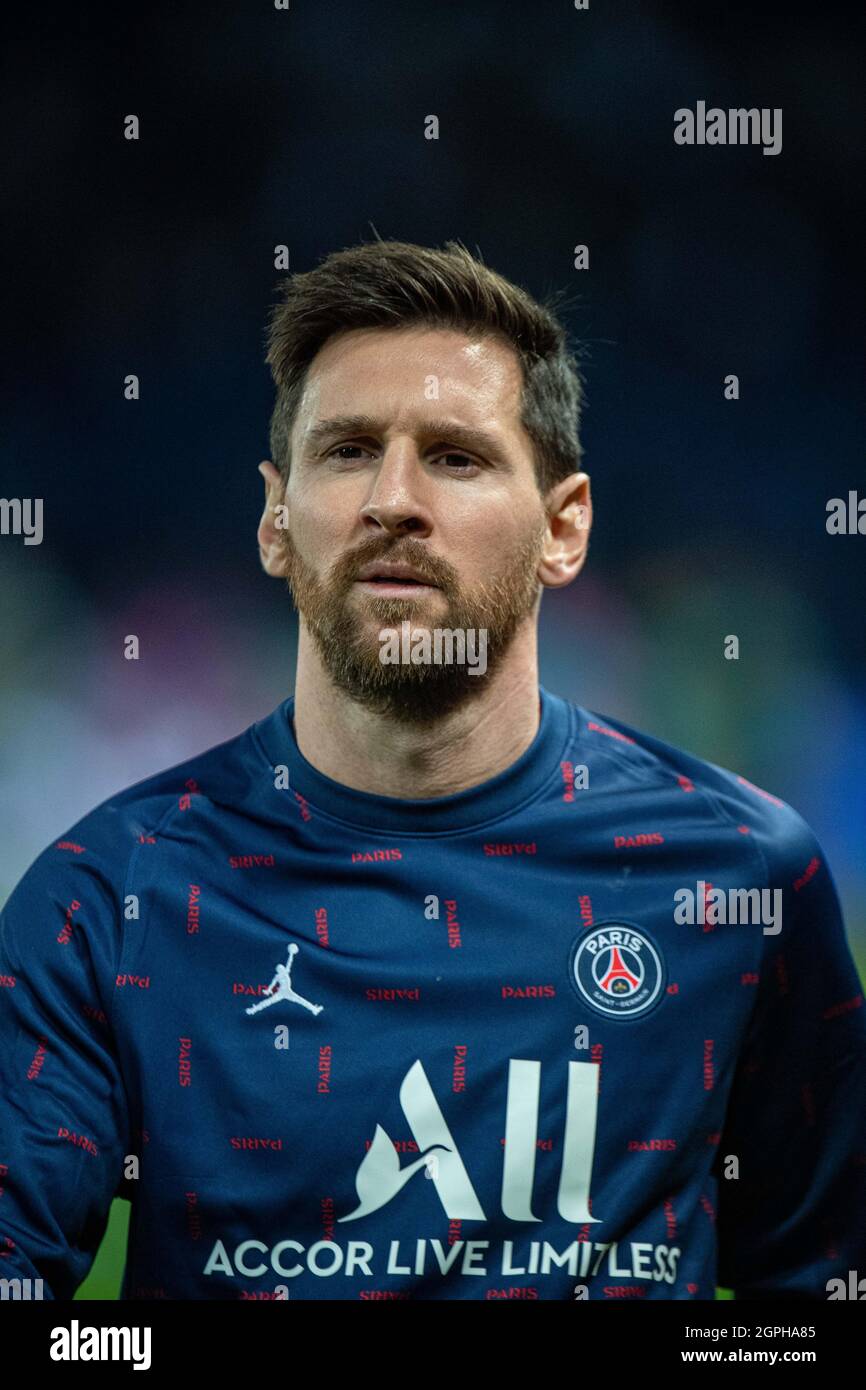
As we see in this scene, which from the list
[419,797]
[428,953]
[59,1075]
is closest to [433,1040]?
[428,953]

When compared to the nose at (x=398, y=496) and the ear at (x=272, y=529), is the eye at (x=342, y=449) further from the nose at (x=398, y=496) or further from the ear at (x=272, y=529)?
the ear at (x=272, y=529)

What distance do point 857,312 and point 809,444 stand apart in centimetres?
36

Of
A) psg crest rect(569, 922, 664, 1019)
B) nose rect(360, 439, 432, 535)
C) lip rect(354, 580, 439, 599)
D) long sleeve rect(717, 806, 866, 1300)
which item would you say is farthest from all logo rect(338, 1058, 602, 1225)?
nose rect(360, 439, 432, 535)

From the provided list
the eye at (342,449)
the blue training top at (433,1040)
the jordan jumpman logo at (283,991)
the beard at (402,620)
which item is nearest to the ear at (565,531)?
the beard at (402,620)

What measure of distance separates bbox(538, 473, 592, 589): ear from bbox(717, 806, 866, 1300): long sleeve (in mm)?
712

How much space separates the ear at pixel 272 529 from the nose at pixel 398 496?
0.93 feet

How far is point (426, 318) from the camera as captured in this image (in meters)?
2.89

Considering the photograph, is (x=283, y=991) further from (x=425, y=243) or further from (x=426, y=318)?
(x=425, y=243)

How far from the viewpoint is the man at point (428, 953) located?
102 inches

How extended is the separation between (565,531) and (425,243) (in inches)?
38.5

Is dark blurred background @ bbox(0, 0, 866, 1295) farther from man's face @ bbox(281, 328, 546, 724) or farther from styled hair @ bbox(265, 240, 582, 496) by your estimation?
man's face @ bbox(281, 328, 546, 724)

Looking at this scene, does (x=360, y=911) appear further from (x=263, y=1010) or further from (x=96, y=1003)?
(x=96, y=1003)

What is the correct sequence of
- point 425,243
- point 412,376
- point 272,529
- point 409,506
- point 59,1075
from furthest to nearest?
1. point 425,243
2. point 272,529
3. point 412,376
4. point 409,506
5. point 59,1075

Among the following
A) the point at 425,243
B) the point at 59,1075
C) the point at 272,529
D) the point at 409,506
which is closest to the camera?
the point at 59,1075
